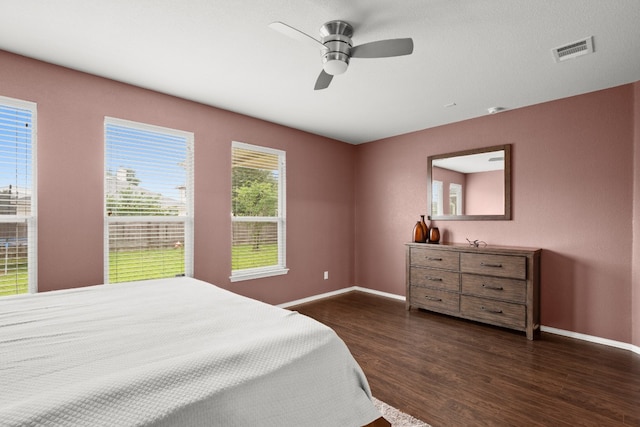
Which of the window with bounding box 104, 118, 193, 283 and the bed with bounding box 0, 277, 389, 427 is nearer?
the bed with bounding box 0, 277, 389, 427

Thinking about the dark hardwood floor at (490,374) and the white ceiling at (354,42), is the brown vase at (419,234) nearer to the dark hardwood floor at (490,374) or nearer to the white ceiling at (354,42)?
the dark hardwood floor at (490,374)

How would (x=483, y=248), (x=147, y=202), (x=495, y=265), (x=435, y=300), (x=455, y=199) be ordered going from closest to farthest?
(x=147, y=202), (x=495, y=265), (x=483, y=248), (x=435, y=300), (x=455, y=199)

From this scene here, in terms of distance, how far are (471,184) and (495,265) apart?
3.77 feet

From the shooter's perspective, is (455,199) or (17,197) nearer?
(17,197)

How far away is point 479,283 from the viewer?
→ 3568 mm

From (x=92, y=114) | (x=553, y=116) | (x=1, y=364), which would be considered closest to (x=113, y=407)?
(x=1, y=364)

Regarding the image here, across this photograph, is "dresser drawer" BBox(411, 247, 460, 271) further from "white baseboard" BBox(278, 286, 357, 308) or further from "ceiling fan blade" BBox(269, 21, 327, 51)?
Result: "ceiling fan blade" BBox(269, 21, 327, 51)

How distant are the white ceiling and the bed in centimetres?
181

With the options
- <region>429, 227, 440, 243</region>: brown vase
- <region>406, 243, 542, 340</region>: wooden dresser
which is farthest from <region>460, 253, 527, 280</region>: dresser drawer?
<region>429, 227, 440, 243</region>: brown vase

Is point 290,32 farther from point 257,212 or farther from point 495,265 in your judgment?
point 495,265

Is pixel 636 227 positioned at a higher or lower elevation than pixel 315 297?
higher

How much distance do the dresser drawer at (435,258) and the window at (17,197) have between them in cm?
389

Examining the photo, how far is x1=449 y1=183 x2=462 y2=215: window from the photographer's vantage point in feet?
13.8

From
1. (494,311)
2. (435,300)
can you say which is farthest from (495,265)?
(435,300)
